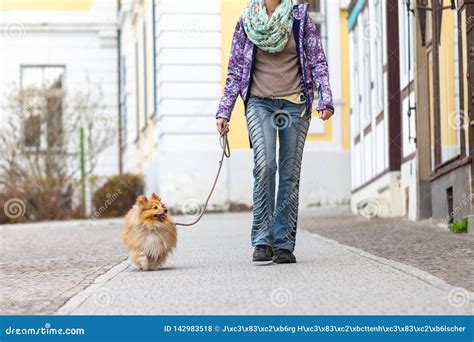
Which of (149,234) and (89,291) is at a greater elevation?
(149,234)

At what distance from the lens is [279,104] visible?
9.41 meters

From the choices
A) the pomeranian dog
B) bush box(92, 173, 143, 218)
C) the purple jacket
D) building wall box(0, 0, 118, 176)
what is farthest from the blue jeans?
building wall box(0, 0, 118, 176)

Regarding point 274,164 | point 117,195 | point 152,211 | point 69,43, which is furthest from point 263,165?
point 69,43

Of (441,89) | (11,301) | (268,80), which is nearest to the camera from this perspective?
(11,301)

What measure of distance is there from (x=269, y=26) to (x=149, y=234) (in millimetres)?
1762

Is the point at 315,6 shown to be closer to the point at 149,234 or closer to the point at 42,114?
the point at 42,114

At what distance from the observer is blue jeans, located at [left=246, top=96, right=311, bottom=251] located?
938cm

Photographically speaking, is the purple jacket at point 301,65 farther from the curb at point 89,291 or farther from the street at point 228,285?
the curb at point 89,291

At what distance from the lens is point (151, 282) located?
841 cm

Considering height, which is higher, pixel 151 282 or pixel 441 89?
pixel 441 89

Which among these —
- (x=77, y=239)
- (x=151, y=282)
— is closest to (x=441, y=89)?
(x=77, y=239)
